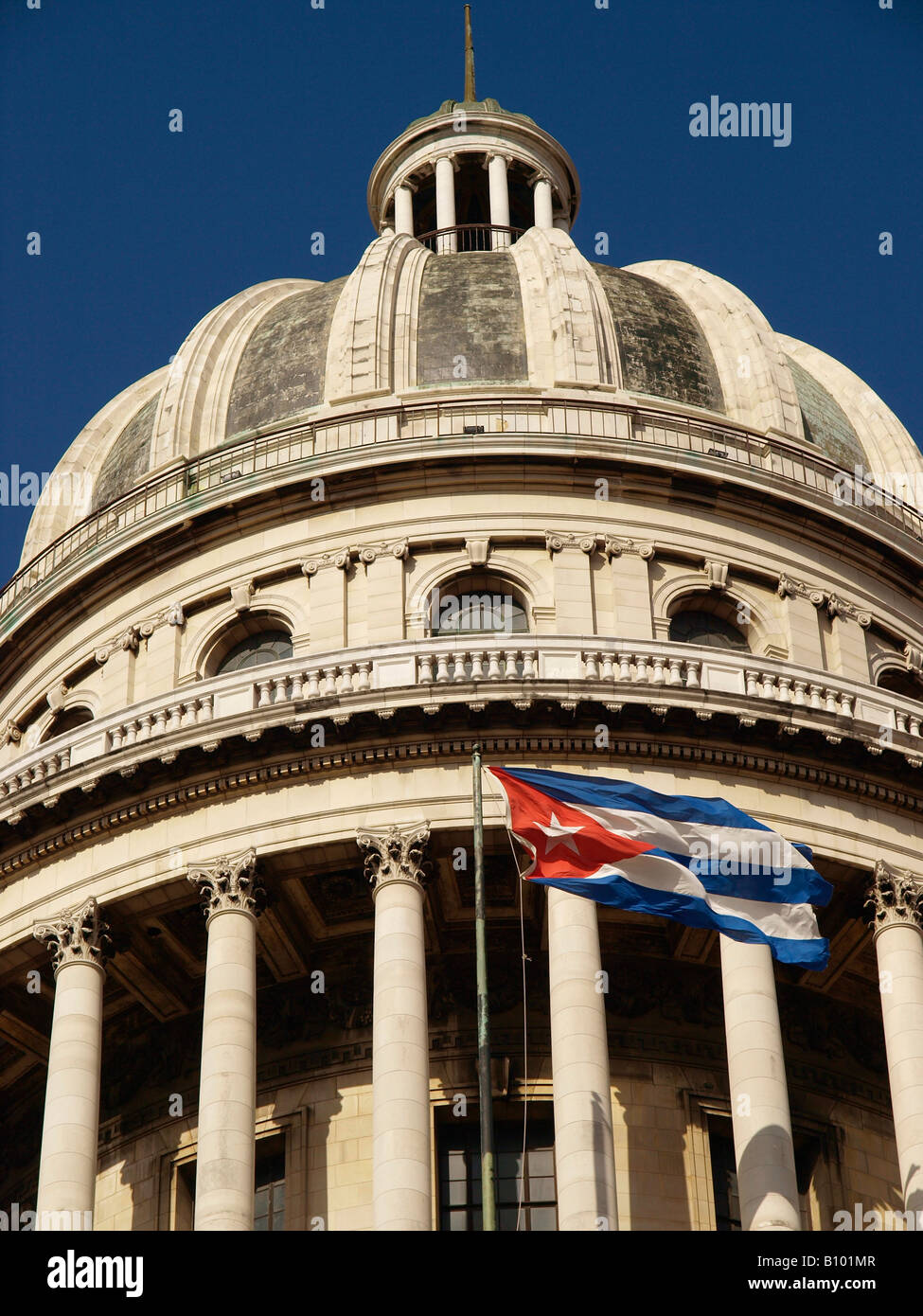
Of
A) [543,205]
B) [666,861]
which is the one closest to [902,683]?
[666,861]

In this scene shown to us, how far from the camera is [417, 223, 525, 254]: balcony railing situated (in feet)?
227

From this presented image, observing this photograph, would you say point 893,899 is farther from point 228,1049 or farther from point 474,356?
point 474,356

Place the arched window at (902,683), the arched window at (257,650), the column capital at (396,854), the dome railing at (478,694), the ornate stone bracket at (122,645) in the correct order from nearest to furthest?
the column capital at (396,854)
the dome railing at (478,694)
the arched window at (257,650)
the ornate stone bracket at (122,645)
the arched window at (902,683)

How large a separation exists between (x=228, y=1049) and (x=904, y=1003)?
1138 cm

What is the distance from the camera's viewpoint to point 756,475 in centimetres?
5556

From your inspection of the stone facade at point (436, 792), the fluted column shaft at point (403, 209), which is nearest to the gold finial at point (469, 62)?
the fluted column shaft at point (403, 209)

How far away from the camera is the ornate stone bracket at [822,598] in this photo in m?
55.3

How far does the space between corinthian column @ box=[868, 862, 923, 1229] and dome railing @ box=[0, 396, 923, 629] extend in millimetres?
12172

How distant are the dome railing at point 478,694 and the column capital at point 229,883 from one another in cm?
208

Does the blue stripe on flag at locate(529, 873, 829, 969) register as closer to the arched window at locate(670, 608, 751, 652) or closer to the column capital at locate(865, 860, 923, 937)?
the column capital at locate(865, 860, 923, 937)

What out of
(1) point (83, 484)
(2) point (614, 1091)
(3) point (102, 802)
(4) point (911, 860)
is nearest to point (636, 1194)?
(2) point (614, 1091)

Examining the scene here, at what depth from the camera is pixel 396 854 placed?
147 feet

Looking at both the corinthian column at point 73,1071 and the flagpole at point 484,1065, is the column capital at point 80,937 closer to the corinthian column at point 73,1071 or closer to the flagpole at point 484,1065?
the corinthian column at point 73,1071

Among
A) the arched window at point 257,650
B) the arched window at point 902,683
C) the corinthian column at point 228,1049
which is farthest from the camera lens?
the arched window at point 902,683
